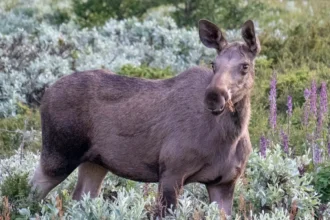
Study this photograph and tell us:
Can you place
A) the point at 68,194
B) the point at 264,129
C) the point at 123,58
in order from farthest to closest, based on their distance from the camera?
the point at 123,58, the point at 264,129, the point at 68,194

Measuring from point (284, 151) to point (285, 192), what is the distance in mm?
1087

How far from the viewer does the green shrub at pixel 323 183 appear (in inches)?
336

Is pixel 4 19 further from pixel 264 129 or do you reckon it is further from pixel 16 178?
pixel 16 178

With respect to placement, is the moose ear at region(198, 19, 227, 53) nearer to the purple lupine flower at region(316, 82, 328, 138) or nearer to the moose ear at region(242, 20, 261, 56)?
the moose ear at region(242, 20, 261, 56)

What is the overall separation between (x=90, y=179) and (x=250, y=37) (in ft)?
6.61

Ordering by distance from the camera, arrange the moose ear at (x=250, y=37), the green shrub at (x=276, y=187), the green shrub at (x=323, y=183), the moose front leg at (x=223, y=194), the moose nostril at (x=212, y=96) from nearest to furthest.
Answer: the moose nostril at (x=212, y=96) → the moose ear at (x=250, y=37) → the moose front leg at (x=223, y=194) → the green shrub at (x=276, y=187) → the green shrub at (x=323, y=183)

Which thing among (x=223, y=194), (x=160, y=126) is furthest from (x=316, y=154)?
(x=160, y=126)

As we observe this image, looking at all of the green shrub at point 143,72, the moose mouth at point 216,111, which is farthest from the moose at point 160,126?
the green shrub at point 143,72

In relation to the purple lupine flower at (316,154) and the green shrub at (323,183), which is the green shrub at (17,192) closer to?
the green shrub at (323,183)

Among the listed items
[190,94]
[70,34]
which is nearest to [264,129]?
[190,94]

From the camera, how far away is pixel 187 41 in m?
14.8

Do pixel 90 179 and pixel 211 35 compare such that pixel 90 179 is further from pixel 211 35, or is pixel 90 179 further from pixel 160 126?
pixel 211 35

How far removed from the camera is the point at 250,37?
24.0ft

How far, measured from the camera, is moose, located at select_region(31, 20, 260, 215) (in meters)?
7.29
